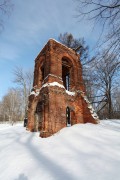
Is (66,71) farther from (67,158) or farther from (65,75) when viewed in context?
(67,158)

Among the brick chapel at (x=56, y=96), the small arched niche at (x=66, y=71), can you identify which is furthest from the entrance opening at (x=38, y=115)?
the small arched niche at (x=66, y=71)

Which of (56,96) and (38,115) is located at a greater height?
(56,96)

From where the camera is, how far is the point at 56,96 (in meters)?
10.5

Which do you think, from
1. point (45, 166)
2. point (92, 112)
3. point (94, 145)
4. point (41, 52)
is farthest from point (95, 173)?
point (41, 52)

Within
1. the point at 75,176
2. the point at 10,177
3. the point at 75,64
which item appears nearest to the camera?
the point at 75,176

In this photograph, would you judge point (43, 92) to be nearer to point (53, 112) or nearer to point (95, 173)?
point (53, 112)

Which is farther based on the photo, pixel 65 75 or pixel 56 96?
pixel 65 75

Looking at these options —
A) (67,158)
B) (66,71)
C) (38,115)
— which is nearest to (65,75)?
(66,71)

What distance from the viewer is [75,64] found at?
1335 centimetres

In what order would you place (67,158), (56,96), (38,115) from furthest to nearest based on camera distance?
1. (38,115)
2. (56,96)
3. (67,158)

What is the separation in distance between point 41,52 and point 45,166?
9536mm

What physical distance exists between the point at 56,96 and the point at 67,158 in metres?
4.78

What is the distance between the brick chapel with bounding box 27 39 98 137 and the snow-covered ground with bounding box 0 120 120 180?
3.99 ft

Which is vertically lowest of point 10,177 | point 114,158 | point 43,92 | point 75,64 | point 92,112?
point 10,177
